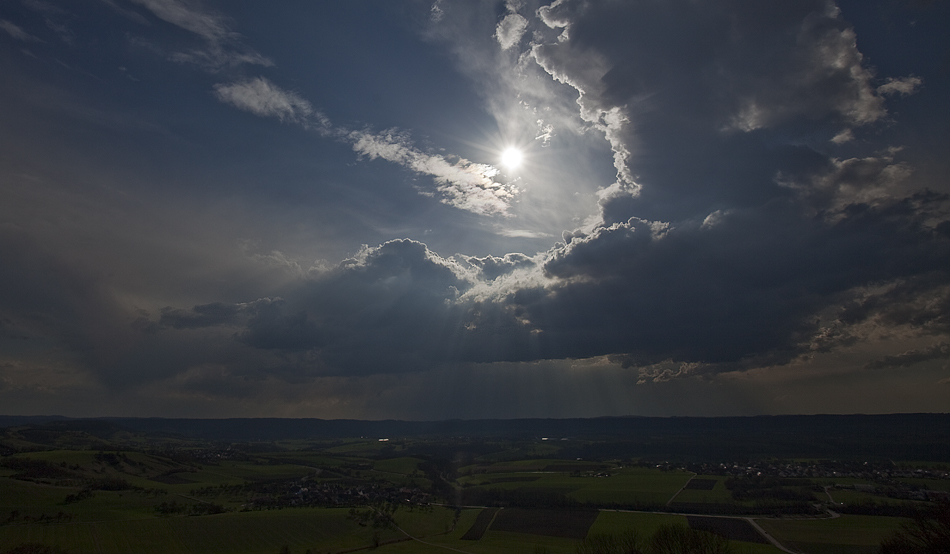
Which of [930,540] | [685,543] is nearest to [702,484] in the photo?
[685,543]

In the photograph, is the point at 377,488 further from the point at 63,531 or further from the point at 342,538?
the point at 63,531

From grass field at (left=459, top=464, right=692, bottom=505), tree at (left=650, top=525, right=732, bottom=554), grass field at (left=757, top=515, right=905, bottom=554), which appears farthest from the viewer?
grass field at (left=459, top=464, right=692, bottom=505)

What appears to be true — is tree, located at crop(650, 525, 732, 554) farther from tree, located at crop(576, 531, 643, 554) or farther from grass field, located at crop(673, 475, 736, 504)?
grass field, located at crop(673, 475, 736, 504)

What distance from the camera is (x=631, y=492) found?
172875mm

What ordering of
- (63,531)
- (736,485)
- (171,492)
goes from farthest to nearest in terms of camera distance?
(736,485) < (171,492) < (63,531)

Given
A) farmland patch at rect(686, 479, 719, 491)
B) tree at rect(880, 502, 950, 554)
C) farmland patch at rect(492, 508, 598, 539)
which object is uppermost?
tree at rect(880, 502, 950, 554)

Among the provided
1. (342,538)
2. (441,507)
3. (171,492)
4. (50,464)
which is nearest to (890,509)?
(441,507)

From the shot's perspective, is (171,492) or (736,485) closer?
(171,492)

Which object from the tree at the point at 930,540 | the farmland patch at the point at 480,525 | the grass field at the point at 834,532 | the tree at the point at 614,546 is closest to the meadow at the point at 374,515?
the grass field at the point at 834,532

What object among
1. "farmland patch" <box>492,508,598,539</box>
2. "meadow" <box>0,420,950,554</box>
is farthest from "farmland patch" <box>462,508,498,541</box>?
"farmland patch" <box>492,508,598,539</box>

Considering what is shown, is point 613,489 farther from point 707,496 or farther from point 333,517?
point 333,517

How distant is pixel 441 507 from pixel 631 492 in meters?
68.6

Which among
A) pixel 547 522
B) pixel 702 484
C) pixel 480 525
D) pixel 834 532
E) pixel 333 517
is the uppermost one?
pixel 333 517

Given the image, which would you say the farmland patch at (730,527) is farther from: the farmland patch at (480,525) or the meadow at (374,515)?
the farmland patch at (480,525)
